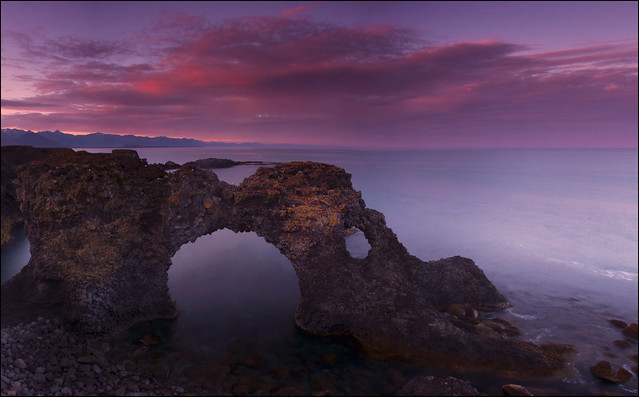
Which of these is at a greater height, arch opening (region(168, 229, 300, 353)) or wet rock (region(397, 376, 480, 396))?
wet rock (region(397, 376, 480, 396))

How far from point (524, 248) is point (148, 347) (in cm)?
4991

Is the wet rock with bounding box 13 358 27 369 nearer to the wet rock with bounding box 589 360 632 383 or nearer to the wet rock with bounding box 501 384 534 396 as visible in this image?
the wet rock with bounding box 501 384 534 396

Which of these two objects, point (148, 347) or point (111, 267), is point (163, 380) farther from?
point (111, 267)

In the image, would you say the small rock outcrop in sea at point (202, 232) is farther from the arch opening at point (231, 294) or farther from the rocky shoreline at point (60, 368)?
the arch opening at point (231, 294)

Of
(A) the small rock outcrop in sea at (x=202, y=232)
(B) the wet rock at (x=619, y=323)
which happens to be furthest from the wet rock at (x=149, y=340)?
(B) the wet rock at (x=619, y=323)

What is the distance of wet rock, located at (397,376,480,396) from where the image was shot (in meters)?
13.5

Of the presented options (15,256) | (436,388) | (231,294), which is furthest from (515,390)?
(15,256)

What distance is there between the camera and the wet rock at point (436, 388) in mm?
13484

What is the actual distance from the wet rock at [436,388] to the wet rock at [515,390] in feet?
6.73

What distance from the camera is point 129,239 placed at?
62.7 feet

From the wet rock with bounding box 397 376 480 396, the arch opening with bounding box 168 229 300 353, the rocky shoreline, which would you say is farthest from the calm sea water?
the rocky shoreline

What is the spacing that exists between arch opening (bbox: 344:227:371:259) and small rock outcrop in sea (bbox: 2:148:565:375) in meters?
14.2

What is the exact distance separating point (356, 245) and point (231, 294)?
67.4ft

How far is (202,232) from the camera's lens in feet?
71.2
